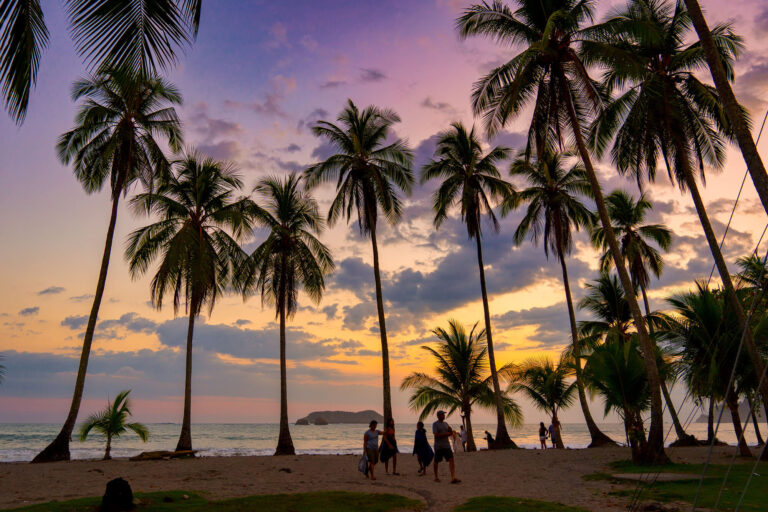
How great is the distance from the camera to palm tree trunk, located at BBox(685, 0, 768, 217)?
8961mm

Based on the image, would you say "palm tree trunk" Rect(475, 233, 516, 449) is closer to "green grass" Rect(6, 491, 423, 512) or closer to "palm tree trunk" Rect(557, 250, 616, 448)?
"palm tree trunk" Rect(557, 250, 616, 448)

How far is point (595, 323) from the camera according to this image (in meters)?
33.3

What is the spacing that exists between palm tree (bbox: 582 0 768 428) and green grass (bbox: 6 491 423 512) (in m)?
13.4

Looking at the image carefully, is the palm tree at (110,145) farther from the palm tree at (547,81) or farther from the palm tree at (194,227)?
the palm tree at (547,81)

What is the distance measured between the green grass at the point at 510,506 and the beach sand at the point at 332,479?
2.00 ft

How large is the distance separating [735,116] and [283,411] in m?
23.4

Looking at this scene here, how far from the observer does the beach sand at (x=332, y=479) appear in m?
11.5

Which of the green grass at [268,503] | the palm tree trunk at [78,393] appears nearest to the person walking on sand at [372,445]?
the green grass at [268,503]

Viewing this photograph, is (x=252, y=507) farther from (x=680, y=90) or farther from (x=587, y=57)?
(x=680, y=90)

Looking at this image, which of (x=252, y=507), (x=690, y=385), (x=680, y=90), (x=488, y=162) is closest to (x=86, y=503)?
(x=252, y=507)

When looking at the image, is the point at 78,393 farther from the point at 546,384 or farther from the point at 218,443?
the point at 218,443

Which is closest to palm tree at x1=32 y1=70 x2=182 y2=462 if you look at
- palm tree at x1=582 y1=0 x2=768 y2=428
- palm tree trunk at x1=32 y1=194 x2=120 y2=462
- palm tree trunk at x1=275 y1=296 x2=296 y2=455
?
palm tree trunk at x1=32 y1=194 x2=120 y2=462

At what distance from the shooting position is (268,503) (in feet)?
32.3

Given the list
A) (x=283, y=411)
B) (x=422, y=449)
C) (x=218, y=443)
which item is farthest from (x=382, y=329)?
(x=218, y=443)
